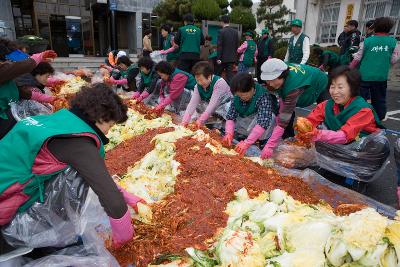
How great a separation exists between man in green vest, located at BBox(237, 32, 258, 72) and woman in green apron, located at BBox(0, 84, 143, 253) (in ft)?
26.3

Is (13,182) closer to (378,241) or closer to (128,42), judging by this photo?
(378,241)

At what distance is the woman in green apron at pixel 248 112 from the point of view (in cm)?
357

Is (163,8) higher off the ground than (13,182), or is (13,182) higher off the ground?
(163,8)

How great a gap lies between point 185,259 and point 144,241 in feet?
1.03

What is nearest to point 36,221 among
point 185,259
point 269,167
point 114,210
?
point 114,210

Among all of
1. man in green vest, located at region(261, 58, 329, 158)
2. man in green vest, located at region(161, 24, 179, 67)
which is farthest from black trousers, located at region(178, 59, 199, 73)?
man in green vest, located at region(261, 58, 329, 158)

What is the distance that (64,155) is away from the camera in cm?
161

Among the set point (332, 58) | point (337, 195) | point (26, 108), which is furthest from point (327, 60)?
point (26, 108)

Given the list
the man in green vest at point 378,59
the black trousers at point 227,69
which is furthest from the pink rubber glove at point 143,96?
the man in green vest at point 378,59

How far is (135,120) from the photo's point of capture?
16.1 feet

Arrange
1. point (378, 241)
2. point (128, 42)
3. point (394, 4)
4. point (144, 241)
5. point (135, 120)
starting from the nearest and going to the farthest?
point (378, 241)
point (144, 241)
point (135, 120)
point (394, 4)
point (128, 42)

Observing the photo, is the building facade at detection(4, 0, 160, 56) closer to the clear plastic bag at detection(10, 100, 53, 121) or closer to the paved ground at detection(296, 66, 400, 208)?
the clear plastic bag at detection(10, 100, 53, 121)

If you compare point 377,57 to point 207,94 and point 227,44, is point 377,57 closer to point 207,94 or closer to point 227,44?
point 207,94

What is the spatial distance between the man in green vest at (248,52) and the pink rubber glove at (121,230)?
8170mm
